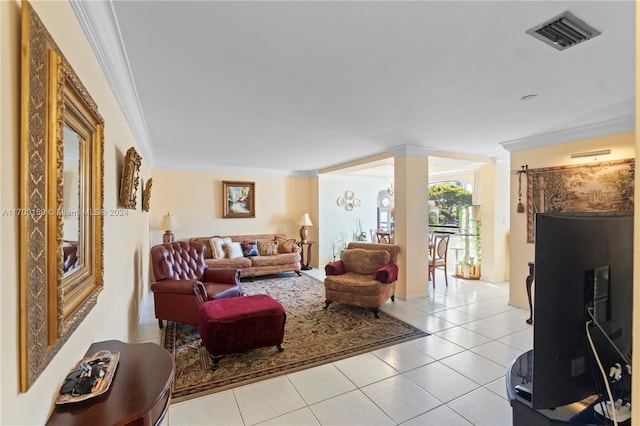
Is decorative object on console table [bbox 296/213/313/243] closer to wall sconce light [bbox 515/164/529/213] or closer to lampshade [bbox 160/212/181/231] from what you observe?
lampshade [bbox 160/212/181/231]

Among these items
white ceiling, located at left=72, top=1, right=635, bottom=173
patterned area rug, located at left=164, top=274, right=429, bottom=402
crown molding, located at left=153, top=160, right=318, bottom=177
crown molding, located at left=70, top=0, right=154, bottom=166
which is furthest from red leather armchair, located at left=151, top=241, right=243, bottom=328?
crown molding, located at left=153, top=160, right=318, bottom=177

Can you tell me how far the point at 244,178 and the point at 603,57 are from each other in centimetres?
612

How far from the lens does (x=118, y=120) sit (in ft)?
7.98

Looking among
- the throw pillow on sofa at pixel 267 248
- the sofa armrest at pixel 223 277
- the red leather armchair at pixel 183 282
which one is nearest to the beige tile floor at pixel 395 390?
the red leather armchair at pixel 183 282

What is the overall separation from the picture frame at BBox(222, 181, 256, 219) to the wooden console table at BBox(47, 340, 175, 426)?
5502 mm

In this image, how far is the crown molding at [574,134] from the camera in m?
3.40

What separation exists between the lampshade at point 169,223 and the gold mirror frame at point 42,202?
483 cm

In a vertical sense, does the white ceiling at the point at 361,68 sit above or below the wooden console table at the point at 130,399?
above

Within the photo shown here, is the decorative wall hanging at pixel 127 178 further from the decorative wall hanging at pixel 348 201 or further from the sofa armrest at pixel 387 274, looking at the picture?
the decorative wall hanging at pixel 348 201

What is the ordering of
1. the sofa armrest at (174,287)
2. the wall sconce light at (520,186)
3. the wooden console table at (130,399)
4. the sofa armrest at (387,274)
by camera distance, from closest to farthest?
the wooden console table at (130,399) → the sofa armrest at (174,287) → the sofa armrest at (387,274) → the wall sconce light at (520,186)

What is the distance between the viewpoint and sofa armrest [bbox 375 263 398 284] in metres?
4.19

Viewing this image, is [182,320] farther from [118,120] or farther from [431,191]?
[431,191]

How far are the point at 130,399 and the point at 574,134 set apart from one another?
4894mm

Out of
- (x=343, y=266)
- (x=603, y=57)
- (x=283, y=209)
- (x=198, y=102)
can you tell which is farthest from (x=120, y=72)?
(x=283, y=209)
